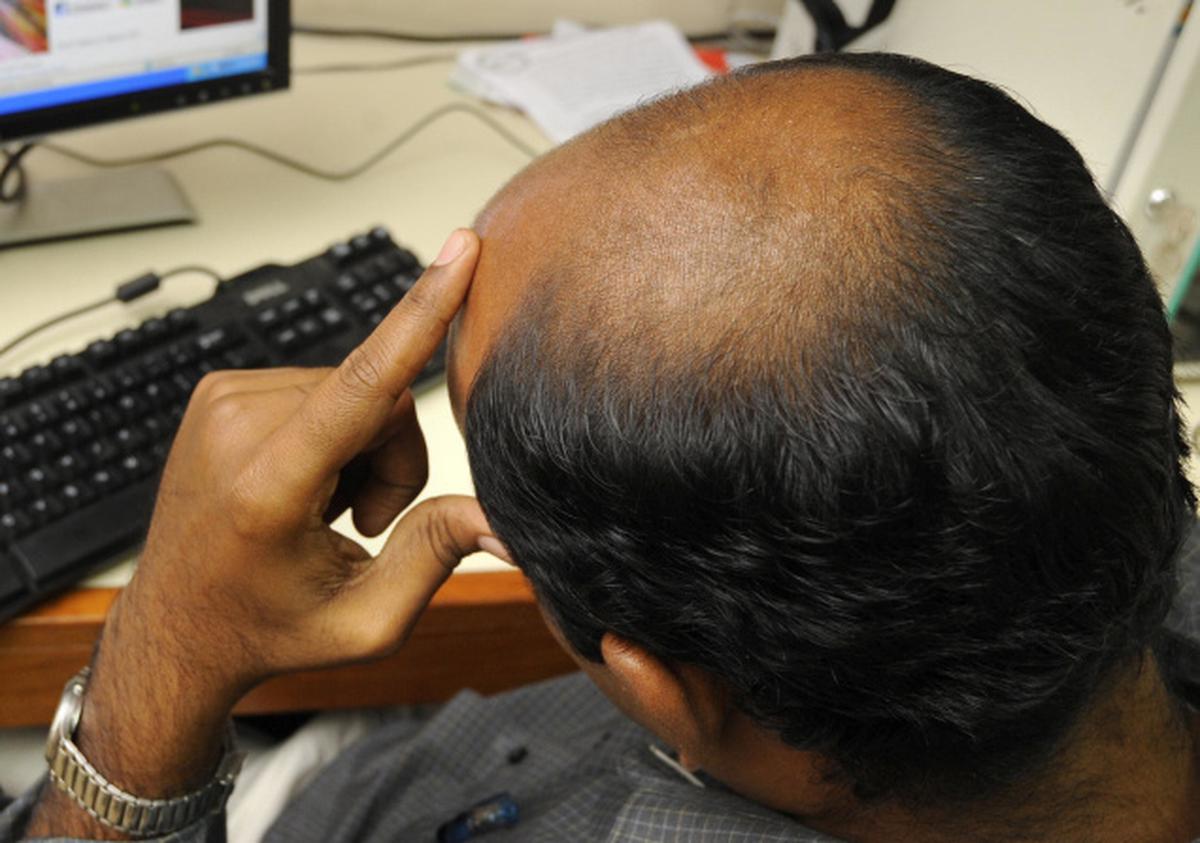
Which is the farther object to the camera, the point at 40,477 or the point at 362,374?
the point at 40,477

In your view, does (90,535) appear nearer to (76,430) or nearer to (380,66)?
(76,430)

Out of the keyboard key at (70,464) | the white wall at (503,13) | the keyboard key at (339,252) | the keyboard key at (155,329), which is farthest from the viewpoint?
the white wall at (503,13)

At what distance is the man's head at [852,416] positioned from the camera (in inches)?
18.2

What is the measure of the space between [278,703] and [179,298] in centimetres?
36

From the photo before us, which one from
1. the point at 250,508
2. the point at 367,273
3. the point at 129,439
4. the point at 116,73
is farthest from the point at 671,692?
the point at 116,73

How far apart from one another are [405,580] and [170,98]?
1.95 ft

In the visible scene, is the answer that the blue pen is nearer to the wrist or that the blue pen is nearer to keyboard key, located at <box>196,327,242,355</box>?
the wrist

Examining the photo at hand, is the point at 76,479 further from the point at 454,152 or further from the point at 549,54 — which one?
the point at 549,54

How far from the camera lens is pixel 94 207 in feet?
3.68

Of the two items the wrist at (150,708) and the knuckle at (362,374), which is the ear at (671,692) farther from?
the wrist at (150,708)

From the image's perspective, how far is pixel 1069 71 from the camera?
100 centimetres

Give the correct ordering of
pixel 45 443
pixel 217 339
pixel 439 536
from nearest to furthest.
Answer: pixel 439 536
pixel 45 443
pixel 217 339

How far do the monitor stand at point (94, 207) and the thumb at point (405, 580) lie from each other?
0.55 m

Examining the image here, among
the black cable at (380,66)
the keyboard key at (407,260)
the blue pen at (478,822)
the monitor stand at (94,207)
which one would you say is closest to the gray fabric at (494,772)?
the blue pen at (478,822)
